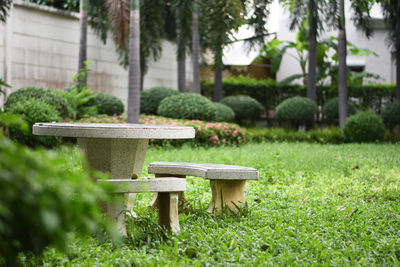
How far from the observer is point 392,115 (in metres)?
15.3

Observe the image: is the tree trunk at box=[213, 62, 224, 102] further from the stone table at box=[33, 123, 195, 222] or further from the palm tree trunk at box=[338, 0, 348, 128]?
the stone table at box=[33, 123, 195, 222]

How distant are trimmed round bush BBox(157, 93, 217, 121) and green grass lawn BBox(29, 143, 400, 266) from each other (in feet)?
21.8

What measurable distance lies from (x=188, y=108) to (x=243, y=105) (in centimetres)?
409

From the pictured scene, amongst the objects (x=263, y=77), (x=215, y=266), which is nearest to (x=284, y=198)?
(x=215, y=266)

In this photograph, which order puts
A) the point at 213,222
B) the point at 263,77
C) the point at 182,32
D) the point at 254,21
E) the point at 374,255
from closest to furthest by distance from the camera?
the point at 374,255 < the point at 213,222 < the point at 254,21 < the point at 182,32 < the point at 263,77

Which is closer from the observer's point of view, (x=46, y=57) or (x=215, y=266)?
(x=215, y=266)

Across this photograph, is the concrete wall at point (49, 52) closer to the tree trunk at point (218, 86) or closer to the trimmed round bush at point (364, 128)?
the tree trunk at point (218, 86)

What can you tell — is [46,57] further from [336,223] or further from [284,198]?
[336,223]

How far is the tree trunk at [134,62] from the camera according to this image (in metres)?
12.0

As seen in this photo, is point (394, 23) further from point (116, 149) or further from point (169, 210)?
point (169, 210)

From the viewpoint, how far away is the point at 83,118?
12.4m

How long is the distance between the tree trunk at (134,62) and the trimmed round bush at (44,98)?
65.7 inches

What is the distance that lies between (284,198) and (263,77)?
17.9 m

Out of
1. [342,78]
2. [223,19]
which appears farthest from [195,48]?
[223,19]
